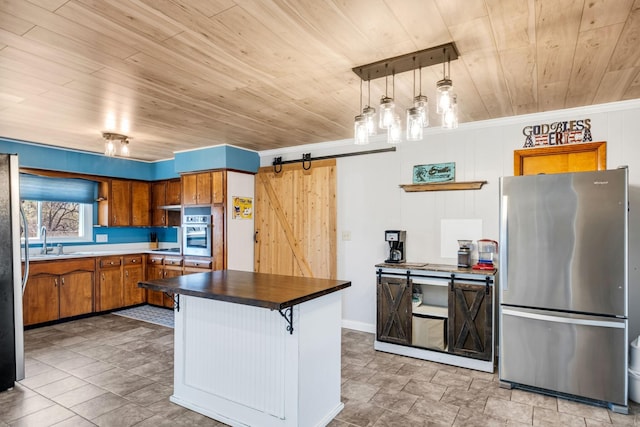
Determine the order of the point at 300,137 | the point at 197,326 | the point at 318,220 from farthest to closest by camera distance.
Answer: the point at 318,220 → the point at 300,137 → the point at 197,326

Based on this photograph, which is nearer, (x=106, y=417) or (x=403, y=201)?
(x=106, y=417)

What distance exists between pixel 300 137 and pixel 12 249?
3.14 m

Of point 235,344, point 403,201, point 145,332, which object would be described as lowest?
point 145,332

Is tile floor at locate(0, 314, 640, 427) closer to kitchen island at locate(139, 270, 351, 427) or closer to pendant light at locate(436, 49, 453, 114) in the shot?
kitchen island at locate(139, 270, 351, 427)

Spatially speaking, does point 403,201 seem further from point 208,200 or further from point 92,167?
point 92,167

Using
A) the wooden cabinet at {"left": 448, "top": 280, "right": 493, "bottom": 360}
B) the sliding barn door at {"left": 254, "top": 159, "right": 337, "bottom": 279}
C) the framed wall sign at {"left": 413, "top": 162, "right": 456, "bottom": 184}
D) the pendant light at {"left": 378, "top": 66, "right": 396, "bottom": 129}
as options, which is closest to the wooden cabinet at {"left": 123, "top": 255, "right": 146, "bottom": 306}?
the sliding barn door at {"left": 254, "top": 159, "right": 337, "bottom": 279}

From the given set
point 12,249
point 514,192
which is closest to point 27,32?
A: point 12,249

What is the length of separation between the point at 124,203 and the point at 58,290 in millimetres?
1700

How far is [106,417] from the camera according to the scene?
2623 mm

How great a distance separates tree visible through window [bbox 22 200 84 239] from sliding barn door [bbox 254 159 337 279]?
295 cm

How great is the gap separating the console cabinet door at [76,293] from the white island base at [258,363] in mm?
3187

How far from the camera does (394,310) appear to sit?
12.8 feet

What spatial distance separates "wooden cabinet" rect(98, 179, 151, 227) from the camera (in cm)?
588

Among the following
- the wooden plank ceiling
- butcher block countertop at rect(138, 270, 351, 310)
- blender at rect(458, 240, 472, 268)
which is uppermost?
the wooden plank ceiling
